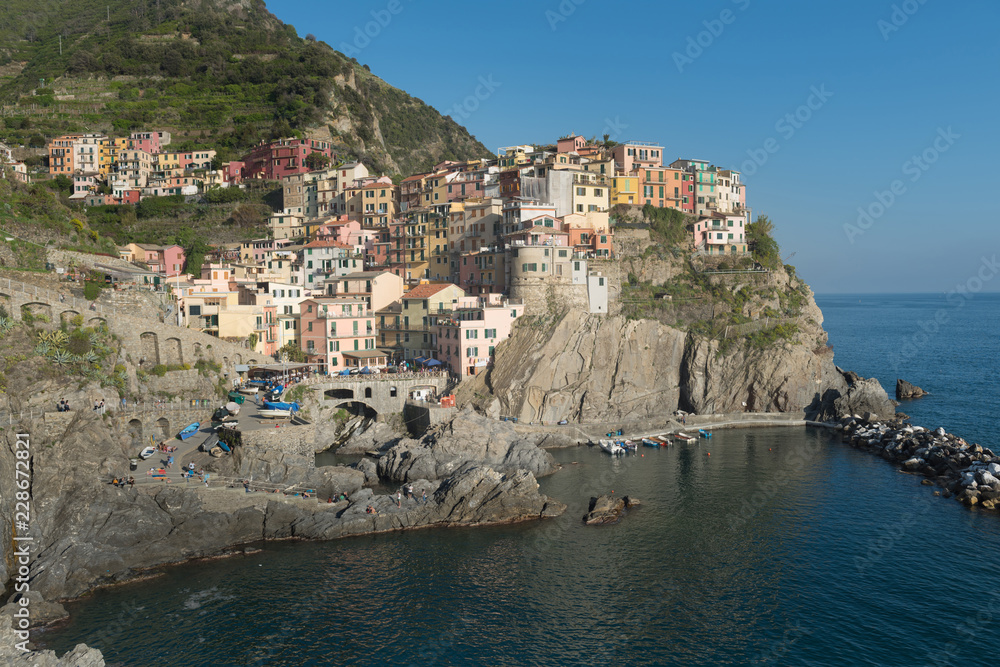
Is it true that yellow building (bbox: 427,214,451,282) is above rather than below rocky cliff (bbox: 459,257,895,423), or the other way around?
above

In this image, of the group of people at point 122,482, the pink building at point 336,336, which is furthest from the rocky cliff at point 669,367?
the group of people at point 122,482

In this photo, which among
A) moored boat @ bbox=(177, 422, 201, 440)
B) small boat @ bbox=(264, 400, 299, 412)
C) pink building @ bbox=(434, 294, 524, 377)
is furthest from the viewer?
pink building @ bbox=(434, 294, 524, 377)

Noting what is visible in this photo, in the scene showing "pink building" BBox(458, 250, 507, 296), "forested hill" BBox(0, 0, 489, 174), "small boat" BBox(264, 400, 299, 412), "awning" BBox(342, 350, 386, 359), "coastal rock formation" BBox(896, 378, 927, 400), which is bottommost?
"coastal rock formation" BBox(896, 378, 927, 400)

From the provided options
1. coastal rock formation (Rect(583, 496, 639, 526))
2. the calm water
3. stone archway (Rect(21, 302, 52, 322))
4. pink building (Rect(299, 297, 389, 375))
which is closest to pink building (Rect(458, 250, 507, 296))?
pink building (Rect(299, 297, 389, 375))

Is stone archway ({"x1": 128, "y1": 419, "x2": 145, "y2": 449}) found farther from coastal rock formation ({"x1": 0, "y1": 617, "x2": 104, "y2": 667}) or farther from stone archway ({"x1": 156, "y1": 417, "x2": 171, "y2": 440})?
coastal rock formation ({"x1": 0, "y1": 617, "x2": 104, "y2": 667})

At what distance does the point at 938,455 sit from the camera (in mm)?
49531

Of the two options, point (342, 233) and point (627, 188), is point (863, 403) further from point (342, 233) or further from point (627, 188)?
point (342, 233)

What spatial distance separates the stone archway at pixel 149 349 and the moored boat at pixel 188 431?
6141 mm

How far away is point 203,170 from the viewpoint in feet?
343

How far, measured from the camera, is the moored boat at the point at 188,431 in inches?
1858

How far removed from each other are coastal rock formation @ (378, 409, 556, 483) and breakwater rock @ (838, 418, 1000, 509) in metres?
25.3

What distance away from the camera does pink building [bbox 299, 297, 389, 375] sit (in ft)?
204

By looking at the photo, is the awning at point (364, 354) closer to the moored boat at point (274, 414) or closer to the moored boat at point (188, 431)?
the moored boat at point (274, 414)

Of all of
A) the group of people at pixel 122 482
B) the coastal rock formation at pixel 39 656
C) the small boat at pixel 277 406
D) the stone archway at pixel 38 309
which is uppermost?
the stone archway at pixel 38 309
